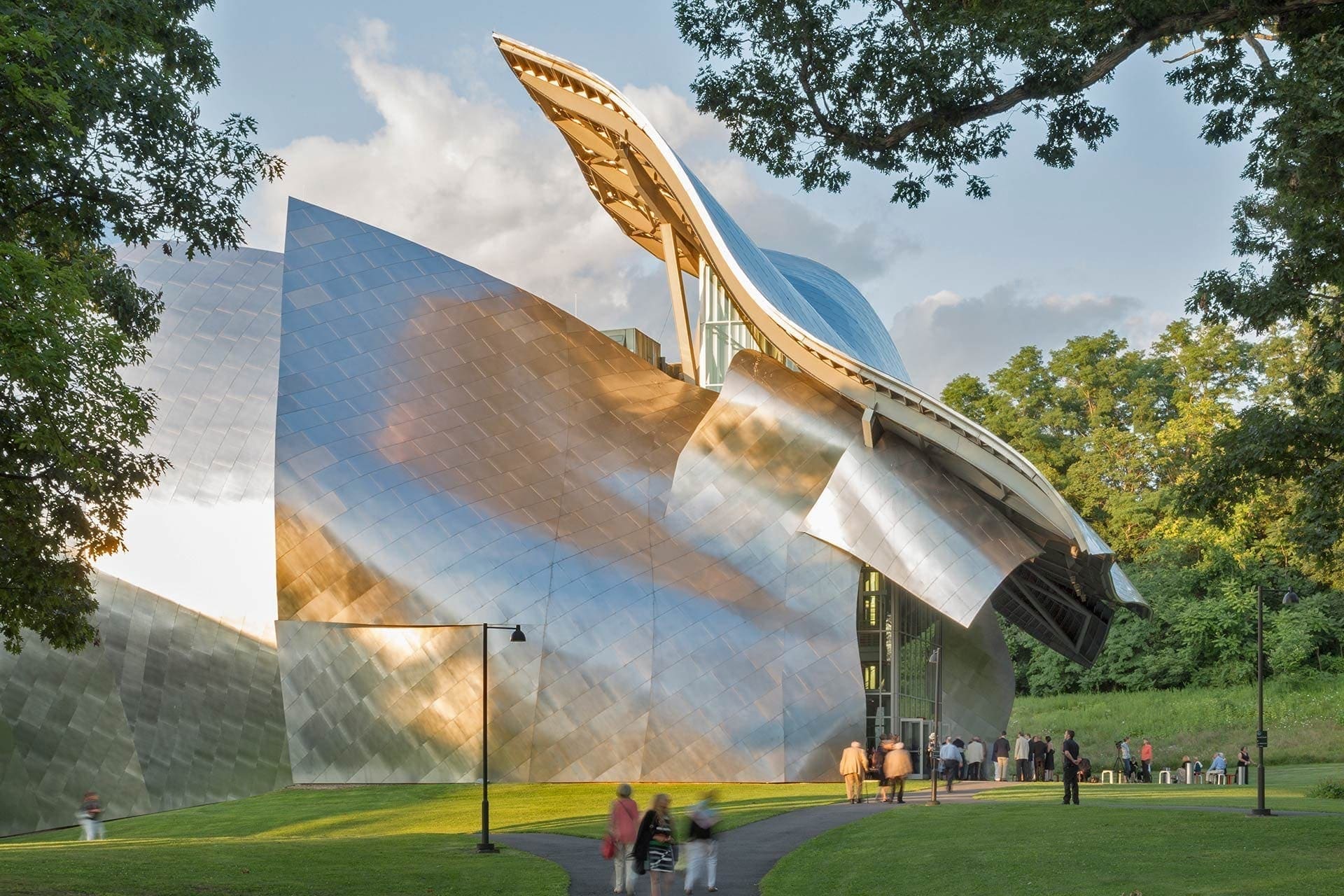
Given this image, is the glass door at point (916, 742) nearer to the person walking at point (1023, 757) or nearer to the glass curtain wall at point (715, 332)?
the person walking at point (1023, 757)

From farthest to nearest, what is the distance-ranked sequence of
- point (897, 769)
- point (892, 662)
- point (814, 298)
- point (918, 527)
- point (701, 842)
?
point (814, 298) < point (892, 662) < point (918, 527) < point (897, 769) < point (701, 842)

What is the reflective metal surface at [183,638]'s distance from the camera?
101 feet

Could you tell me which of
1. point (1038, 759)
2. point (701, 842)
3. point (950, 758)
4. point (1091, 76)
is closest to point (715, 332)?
point (1038, 759)

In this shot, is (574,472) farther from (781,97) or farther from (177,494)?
(781,97)

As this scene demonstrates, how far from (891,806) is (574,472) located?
1380cm

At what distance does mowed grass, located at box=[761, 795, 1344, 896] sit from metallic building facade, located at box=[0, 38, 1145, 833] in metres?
9.74

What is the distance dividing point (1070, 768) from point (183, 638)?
21.8 meters

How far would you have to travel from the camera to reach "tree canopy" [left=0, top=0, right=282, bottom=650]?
14.3 meters

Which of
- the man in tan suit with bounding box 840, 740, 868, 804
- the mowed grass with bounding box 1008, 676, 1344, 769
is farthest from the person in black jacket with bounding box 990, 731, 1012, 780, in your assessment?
the mowed grass with bounding box 1008, 676, 1344, 769

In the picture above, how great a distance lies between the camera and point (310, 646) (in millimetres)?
33844

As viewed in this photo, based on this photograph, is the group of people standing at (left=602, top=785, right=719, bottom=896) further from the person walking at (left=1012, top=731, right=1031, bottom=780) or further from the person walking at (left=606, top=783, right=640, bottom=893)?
the person walking at (left=1012, top=731, right=1031, bottom=780)

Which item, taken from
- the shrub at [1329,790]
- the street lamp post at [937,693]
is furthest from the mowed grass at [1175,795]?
the street lamp post at [937,693]

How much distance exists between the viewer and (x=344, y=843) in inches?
912

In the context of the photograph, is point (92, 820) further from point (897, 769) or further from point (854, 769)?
point (897, 769)
